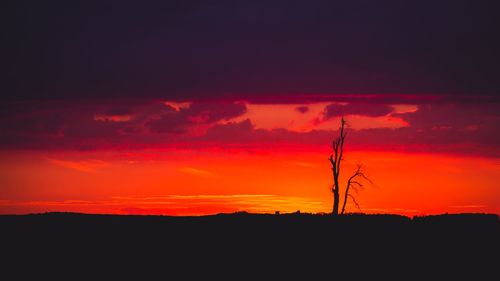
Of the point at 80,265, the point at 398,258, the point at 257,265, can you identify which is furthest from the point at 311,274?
the point at 80,265

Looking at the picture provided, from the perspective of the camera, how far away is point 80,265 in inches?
1721

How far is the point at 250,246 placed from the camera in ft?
160

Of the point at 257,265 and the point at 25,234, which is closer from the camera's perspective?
the point at 257,265

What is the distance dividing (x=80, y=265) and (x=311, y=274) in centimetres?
1460

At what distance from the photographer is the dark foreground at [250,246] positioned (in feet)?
141

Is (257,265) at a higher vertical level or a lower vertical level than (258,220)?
lower

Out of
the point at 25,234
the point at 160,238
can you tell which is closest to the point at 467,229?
the point at 160,238

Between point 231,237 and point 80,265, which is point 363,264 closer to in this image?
point 231,237

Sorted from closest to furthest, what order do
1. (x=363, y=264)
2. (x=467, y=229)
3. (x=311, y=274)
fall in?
(x=311, y=274) → (x=363, y=264) → (x=467, y=229)

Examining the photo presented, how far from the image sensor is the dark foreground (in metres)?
43.1

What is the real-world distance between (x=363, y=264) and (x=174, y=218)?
65.3 ft

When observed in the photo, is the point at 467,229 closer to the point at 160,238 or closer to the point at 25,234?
the point at 160,238

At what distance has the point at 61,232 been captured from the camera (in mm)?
52094

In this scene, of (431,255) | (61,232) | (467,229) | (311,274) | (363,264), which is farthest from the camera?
(467,229)
